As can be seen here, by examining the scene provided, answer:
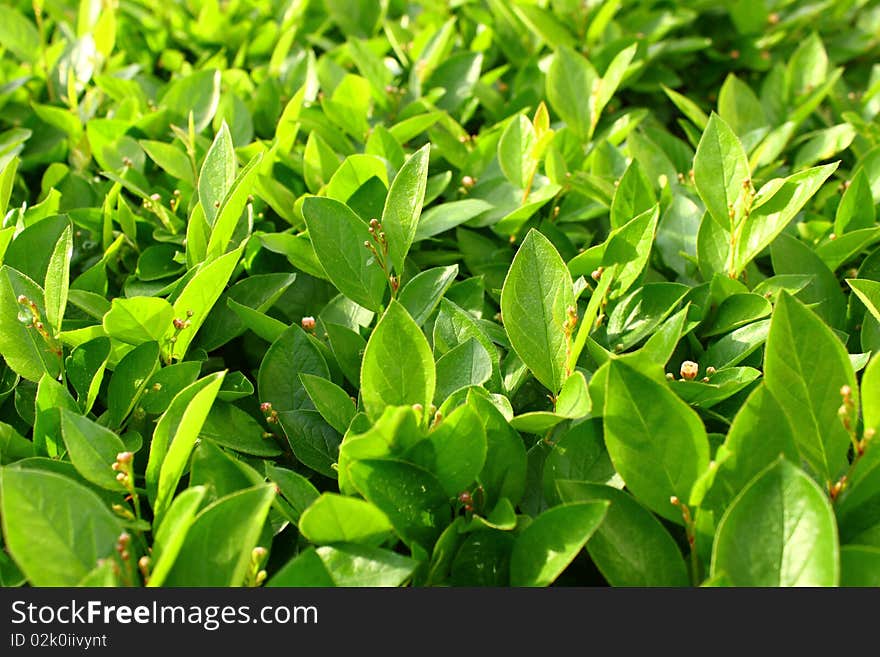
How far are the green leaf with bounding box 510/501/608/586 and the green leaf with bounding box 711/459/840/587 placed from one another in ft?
0.42

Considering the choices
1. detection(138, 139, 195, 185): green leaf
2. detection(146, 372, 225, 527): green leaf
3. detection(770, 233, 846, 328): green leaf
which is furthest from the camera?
detection(138, 139, 195, 185): green leaf

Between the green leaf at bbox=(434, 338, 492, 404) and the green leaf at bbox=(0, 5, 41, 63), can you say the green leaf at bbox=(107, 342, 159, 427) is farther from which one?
the green leaf at bbox=(0, 5, 41, 63)

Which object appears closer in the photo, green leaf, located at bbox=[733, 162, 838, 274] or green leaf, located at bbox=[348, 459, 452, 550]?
green leaf, located at bbox=[348, 459, 452, 550]

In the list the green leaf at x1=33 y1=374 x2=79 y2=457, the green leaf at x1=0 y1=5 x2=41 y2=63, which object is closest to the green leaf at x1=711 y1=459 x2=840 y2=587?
the green leaf at x1=33 y1=374 x2=79 y2=457

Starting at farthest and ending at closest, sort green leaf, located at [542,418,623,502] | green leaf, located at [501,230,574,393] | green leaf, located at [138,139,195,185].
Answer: green leaf, located at [138,139,195,185] < green leaf, located at [501,230,574,393] < green leaf, located at [542,418,623,502]

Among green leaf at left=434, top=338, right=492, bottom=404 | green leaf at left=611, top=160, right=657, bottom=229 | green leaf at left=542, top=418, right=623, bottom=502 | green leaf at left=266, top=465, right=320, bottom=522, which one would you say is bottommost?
green leaf at left=266, top=465, right=320, bottom=522

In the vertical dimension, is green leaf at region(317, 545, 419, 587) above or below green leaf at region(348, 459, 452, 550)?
below

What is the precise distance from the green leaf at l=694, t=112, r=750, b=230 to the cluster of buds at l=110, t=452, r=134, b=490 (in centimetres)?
89

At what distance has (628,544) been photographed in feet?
3.24

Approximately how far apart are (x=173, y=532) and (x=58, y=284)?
1.50 feet

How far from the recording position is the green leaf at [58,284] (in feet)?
3.90

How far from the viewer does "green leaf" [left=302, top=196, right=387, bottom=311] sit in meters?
1.27

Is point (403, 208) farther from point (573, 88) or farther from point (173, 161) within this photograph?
point (573, 88)

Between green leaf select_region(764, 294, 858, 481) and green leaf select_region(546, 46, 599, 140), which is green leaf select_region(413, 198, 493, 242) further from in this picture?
green leaf select_region(764, 294, 858, 481)
